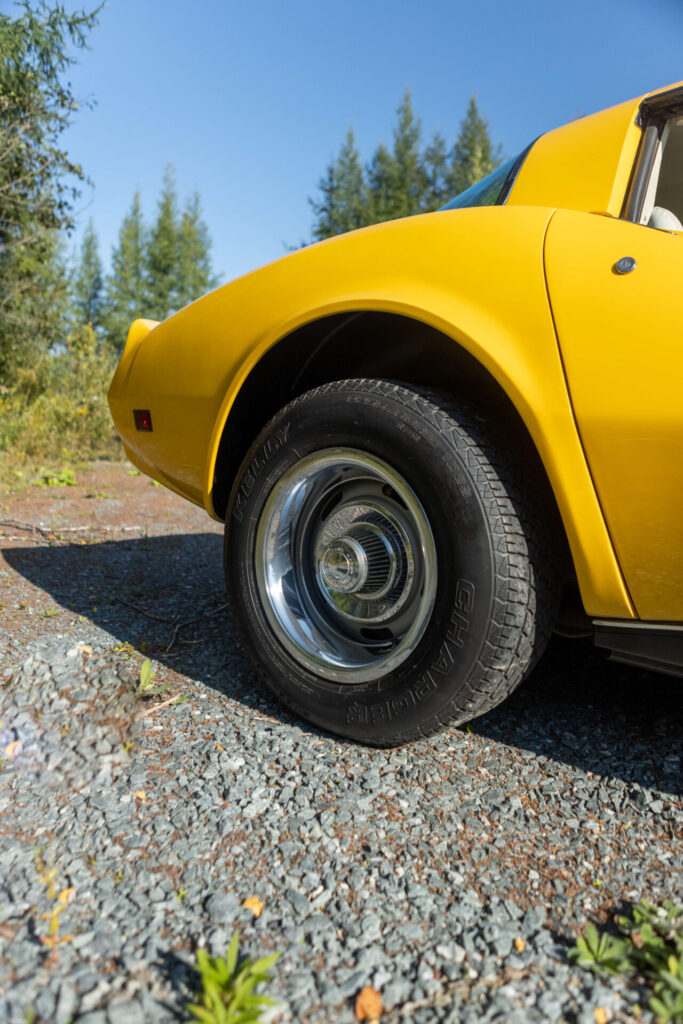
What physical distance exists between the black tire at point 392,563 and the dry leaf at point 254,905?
569mm

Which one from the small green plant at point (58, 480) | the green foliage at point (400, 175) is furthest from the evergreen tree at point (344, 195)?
the small green plant at point (58, 480)

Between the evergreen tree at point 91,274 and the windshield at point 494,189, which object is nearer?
the windshield at point 494,189

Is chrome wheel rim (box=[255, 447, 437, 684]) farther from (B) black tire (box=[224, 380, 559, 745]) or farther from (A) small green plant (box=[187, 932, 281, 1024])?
(A) small green plant (box=[187, 932, 281, 1024])

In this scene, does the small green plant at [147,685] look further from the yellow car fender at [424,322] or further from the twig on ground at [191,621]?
the yellow car fender at [424,322]

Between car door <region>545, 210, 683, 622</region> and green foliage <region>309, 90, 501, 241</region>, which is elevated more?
green foliage <region>309, 90, 501, 241</region>

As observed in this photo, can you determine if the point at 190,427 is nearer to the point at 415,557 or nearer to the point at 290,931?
the point at 415,557

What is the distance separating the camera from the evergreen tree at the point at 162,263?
144 feet

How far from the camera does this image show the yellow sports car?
4.74ft

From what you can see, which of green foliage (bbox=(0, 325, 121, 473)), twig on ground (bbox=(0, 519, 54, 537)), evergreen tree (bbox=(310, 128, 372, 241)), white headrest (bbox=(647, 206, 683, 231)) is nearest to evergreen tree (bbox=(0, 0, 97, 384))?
green foliage (bbox=(0, 325, 121, 473))

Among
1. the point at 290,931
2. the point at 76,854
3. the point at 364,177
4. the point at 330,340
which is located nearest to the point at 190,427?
the point at 330,340

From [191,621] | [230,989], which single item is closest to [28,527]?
[191,621]

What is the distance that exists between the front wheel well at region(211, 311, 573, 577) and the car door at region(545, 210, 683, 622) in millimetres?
256

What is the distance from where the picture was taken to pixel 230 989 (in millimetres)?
1009

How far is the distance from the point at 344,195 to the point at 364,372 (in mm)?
39096
